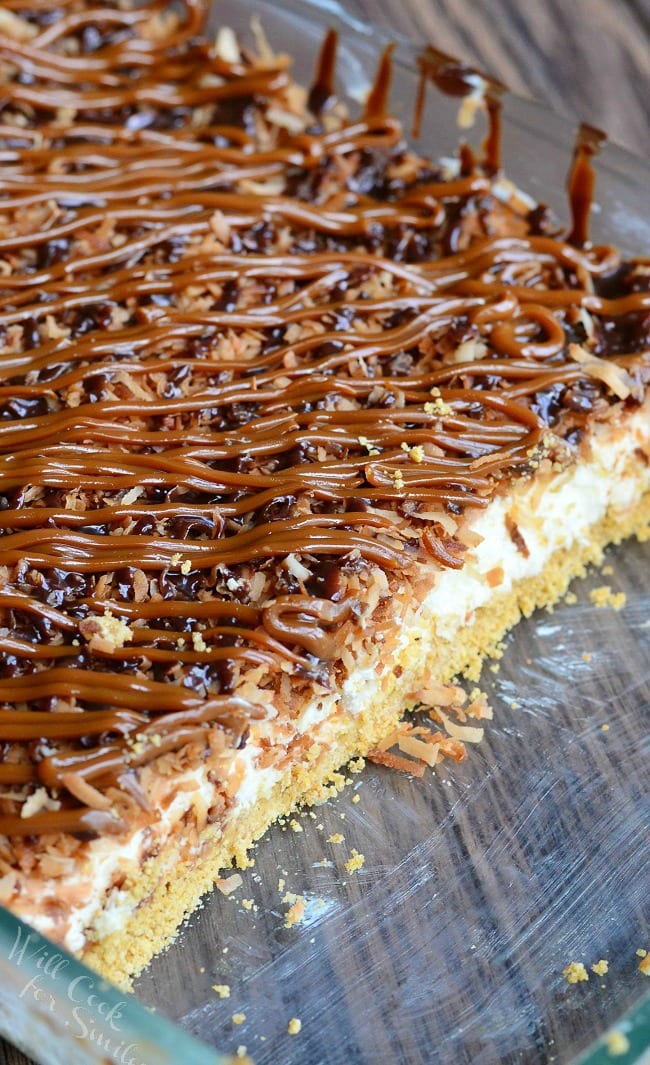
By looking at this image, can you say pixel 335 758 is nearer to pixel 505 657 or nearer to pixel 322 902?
pixel 322 902

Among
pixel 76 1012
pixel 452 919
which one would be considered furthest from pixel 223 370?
pixel 76 1012

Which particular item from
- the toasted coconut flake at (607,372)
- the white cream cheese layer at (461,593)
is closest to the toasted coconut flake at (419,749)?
the white cream cheese layer at (461,593)

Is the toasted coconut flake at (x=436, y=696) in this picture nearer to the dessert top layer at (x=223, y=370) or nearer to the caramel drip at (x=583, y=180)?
the dessert top layer at (x=223, y=370)

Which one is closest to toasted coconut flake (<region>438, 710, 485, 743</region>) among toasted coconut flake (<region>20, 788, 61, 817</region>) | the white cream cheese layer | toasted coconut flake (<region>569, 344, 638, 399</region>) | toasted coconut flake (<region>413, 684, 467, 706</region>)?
toasted coconut flake (<region>413, 684, 467, 706</region>)

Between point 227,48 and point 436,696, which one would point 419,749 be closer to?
point 436,696

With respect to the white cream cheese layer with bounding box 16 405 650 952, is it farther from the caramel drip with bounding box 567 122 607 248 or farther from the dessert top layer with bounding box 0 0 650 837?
the caramel drip with bounding box 567 122 607 248

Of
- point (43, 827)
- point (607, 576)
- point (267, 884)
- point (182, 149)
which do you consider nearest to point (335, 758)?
point (267, 884)
